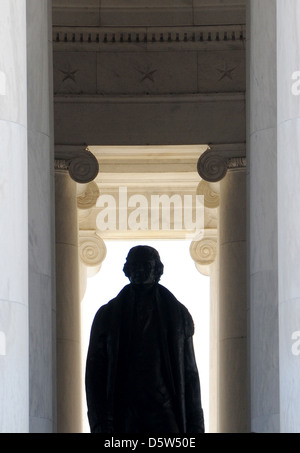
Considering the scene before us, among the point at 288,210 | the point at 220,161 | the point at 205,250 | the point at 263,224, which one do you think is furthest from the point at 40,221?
the point at 205,250

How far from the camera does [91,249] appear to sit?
121 metres

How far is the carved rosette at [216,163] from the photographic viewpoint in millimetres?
101062

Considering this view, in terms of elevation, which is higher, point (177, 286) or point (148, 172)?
point (148, 172)

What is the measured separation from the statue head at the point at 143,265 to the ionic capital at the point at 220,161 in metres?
22.2

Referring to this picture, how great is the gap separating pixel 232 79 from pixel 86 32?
8138 mm

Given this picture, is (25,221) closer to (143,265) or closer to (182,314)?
(143,265)

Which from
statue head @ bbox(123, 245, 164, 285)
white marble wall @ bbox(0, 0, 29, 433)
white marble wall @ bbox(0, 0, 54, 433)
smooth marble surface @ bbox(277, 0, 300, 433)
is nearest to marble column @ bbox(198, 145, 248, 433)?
statue head @ bbox(123, 245, 164, 285)

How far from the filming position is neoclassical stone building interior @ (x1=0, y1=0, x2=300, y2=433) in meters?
68.6

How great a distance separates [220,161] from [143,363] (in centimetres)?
2472

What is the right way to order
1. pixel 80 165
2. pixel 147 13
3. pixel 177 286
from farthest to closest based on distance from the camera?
pixel 177 286
pixel 147 13
pixel 80 165

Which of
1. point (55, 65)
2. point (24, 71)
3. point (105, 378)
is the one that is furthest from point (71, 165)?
point (24, 71)

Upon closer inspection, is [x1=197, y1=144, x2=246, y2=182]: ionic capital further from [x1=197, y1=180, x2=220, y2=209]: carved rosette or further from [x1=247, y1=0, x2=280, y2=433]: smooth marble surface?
[x1=247, y1=0, x2=280, y2=433]: smooth marble surface

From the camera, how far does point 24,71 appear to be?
69.9 metres
